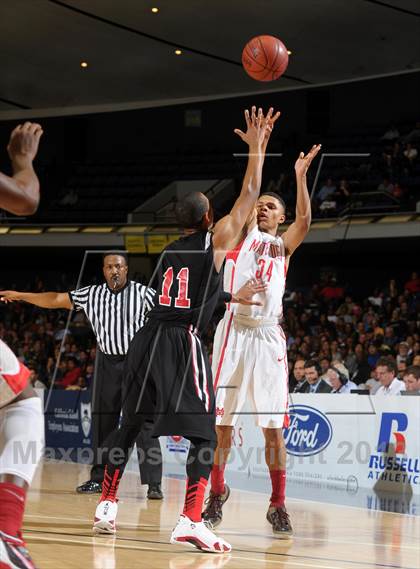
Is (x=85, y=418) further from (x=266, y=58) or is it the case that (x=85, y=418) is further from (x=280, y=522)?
(x=280, y=522)

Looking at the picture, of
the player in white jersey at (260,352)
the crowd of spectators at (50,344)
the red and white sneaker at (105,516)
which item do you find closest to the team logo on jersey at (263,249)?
the player in white jersey at (260,352)

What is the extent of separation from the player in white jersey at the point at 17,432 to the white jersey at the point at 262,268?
2.86 metres

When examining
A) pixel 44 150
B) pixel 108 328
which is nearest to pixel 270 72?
pixel 108 328

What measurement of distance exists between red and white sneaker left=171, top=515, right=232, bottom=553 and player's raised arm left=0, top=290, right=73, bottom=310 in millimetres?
2208

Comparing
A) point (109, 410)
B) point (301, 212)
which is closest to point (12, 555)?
point (301, 212)

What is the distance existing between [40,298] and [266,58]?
10.1ft

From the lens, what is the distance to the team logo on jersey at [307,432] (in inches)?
389

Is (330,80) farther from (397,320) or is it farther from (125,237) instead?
(397,320)

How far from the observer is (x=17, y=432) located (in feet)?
11.2

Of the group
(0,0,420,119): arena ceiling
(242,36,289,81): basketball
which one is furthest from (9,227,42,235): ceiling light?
(242,36,289,81): basketball

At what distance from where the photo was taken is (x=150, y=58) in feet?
67.3

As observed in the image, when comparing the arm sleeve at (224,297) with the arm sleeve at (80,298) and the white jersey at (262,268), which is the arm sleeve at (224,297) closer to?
the white jersey at (262,268)

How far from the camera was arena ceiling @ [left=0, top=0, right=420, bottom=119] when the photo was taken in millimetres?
17219

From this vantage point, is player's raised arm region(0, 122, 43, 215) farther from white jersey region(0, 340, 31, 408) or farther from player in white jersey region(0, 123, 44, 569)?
white jersey region(0, 340, 31, 408)
